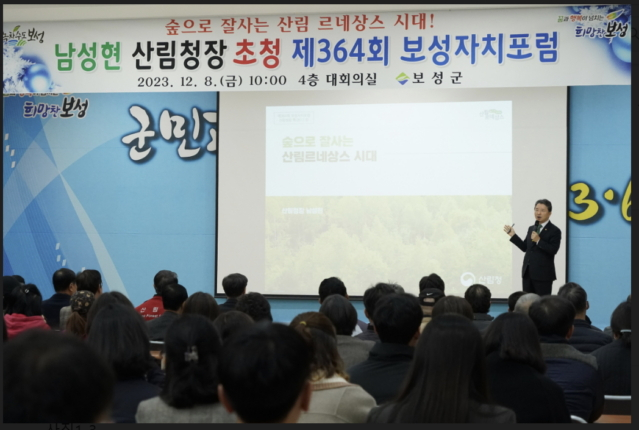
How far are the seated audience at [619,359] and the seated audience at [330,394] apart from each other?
4.35 feet

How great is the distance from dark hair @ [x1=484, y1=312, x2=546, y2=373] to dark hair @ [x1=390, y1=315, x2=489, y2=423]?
0.43m

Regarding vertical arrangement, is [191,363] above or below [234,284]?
above

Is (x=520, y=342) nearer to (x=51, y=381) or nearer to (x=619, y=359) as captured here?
(x=619, y=359)

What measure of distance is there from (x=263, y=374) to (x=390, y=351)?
112cm

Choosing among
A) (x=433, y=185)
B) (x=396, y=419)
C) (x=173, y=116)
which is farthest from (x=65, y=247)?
(x=396, y=419)

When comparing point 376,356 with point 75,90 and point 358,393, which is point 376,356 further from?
point 75,90

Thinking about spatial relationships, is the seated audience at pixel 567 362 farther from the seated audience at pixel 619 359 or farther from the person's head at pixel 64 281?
the person's head at pixel 64 281

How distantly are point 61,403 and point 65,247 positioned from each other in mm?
6380

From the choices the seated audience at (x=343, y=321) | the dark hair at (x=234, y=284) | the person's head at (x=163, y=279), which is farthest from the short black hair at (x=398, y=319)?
the person's head at (x=163, y=279)

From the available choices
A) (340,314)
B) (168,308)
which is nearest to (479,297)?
(340,314)

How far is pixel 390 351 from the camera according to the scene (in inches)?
83.8

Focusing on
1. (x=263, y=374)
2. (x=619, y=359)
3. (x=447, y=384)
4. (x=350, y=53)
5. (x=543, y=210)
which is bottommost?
(x=619, y=359)

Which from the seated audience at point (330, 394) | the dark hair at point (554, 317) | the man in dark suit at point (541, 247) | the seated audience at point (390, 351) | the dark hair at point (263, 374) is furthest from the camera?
the man in dark suit at point (541, 247)

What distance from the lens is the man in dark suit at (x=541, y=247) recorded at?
204 inches
